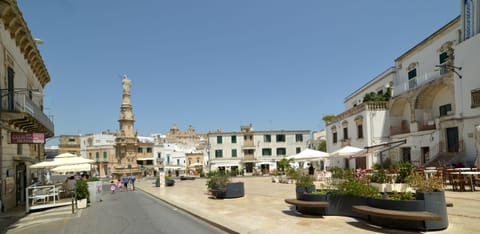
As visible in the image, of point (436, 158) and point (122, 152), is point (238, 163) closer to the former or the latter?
point (122, 152)

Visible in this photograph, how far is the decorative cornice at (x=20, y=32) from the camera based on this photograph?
48.3 ft

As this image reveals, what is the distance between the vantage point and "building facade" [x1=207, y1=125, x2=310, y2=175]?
5662cm

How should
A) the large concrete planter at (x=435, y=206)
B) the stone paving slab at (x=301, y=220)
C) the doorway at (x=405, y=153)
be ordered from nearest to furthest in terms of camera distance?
1. the large concrete planter at (x=435, y=206)
2. the stone paving slab at (x=301, y=220)
3. the doorway at (x=405, y=153)

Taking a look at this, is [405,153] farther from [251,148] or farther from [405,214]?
[251,148]

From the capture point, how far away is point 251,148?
56.8 metres

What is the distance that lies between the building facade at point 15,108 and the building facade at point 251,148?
3608 cm

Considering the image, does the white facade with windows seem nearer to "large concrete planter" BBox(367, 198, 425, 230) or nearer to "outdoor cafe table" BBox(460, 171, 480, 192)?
"outdoor cafe table" BBox(460, 171, 480, 192)

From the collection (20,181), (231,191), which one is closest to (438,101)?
(231,191)

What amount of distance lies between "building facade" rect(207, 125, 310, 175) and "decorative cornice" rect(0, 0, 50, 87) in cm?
3404

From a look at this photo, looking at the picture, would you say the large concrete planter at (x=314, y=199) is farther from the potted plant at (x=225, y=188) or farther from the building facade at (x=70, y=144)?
the building facade at (x=70, y=144)

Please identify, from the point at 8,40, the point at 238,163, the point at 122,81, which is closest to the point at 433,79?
the point at 8,40

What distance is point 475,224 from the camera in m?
7.64

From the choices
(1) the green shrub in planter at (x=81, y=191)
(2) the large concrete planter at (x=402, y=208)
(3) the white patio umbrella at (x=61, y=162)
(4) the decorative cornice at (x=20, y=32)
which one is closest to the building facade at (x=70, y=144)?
(4) the decorative cornice at (x=20, y=32)

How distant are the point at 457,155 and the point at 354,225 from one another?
1567cm
